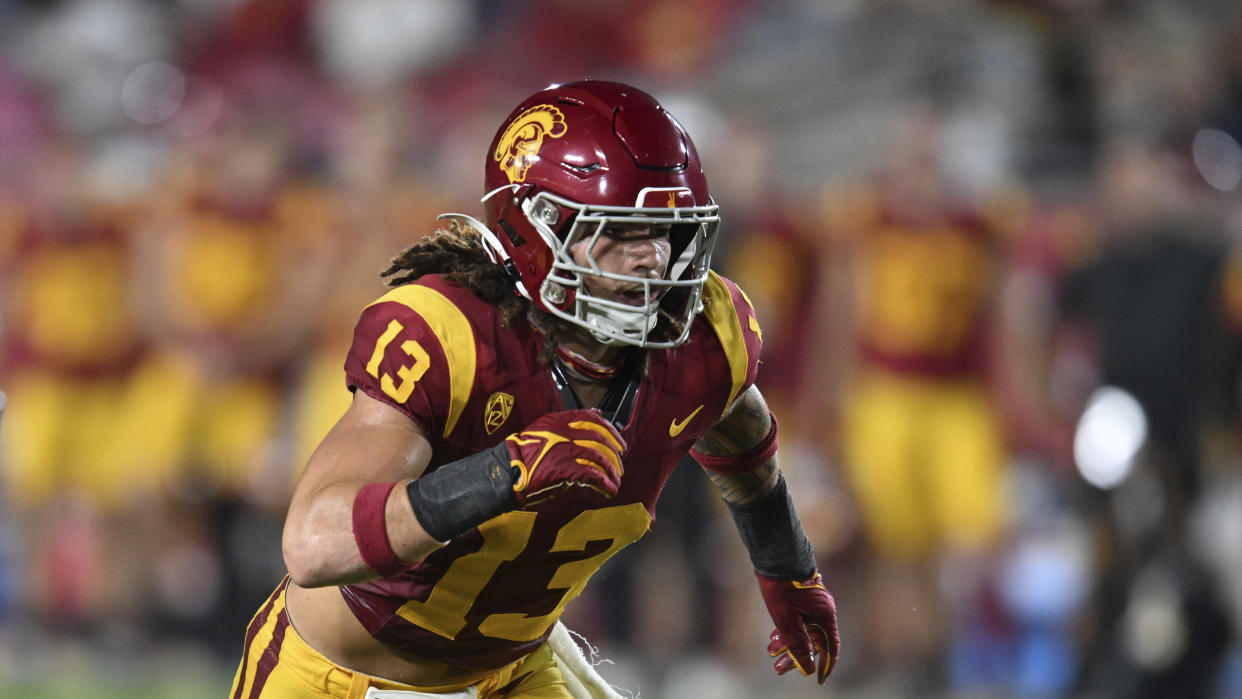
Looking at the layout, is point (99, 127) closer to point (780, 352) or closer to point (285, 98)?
point (285, 98)

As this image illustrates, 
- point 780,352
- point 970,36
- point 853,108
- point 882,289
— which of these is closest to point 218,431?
point 780,352

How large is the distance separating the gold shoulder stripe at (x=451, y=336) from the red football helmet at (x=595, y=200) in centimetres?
17

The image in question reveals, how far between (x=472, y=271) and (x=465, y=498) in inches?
21.0

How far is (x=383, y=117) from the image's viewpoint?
25.6 ft

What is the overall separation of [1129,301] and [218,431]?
12.9 ft

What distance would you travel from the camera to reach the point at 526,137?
2.73m

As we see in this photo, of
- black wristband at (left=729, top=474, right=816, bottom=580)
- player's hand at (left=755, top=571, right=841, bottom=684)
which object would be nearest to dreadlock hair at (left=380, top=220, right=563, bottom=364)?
black wristband at (left=729, top=474, right=816, bottom=580)

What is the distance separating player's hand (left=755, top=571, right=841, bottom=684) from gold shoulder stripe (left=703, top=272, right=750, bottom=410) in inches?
18.8

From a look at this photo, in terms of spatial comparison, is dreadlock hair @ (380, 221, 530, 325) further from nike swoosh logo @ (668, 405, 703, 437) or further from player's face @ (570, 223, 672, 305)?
nike swoosh logo @ (668, 405, 703, 437)

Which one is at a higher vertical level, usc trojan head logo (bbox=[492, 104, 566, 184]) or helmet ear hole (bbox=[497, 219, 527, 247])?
usc trojan head logo (bbox=[492, 104, 566, 184])

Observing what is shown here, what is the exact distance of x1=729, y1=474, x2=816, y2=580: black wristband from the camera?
10.5 ft

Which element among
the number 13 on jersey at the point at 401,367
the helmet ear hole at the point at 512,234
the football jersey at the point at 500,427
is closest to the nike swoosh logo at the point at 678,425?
the football jersey at the point at 500,427

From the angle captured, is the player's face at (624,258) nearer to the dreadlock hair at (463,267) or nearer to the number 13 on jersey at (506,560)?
the dreadlock hair at (463,267)

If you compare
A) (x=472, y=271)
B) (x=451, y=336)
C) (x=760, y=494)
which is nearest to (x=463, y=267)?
(x=472, y=271)
